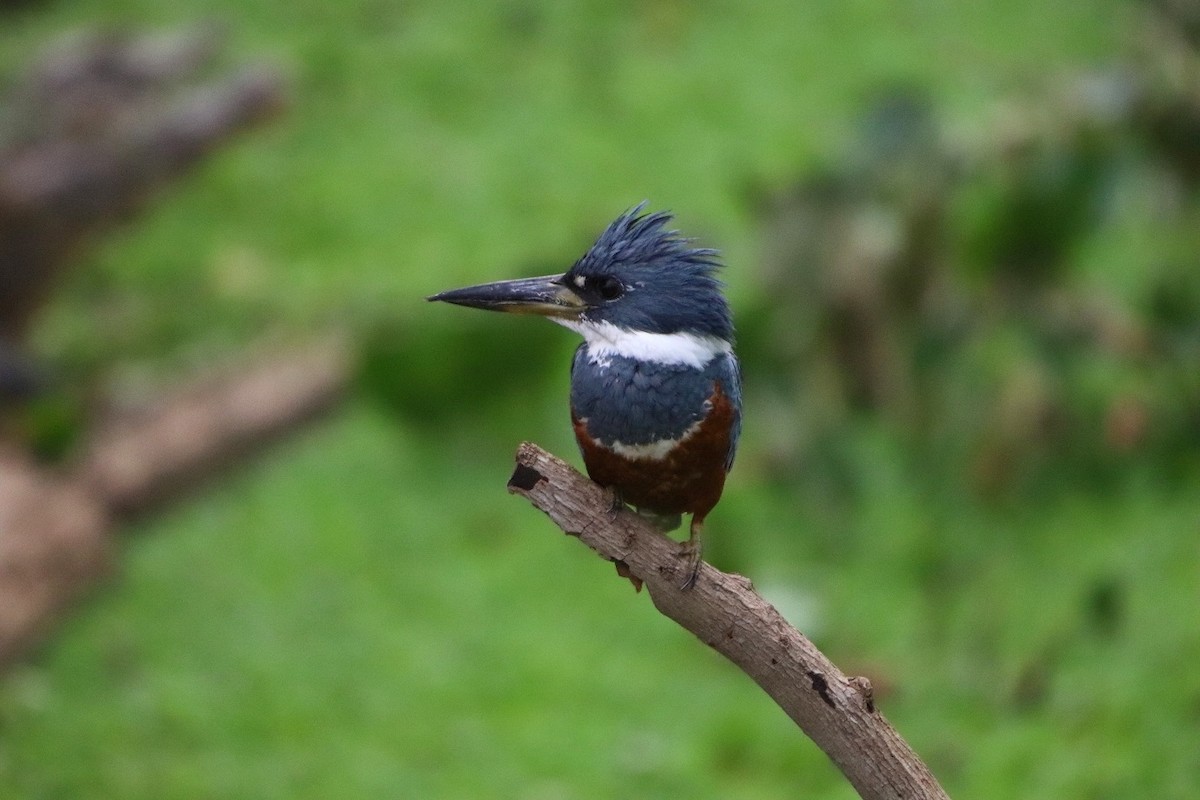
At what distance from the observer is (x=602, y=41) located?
758 centimetres

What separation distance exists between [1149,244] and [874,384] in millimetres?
1575

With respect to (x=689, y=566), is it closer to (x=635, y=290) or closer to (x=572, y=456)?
(x=635, y=290)

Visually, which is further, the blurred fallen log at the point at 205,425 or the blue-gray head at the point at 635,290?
the blurred fallen log at the point at 205,425

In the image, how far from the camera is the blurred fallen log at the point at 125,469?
4.57 meters

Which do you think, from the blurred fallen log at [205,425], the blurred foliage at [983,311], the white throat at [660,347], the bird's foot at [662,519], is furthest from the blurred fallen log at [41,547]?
the white throat at [660,347]

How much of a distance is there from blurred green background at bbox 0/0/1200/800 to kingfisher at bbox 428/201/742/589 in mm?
1819

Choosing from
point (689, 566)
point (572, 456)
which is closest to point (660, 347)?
point (689, 566)

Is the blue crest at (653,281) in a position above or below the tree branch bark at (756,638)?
above

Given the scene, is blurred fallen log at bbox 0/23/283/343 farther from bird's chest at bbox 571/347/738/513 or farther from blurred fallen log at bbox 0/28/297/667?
bird's chest at bbox 571/347/738/513

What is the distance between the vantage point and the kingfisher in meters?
2.23

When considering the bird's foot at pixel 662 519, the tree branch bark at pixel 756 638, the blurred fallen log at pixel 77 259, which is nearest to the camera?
the tree branch bark at pixel 756 638

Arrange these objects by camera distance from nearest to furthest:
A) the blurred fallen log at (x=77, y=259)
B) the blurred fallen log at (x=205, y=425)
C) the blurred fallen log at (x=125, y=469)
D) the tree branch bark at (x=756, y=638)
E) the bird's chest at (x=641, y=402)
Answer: the tree branch bark at (x=756, y=638) → the bird's chest at (x=641, y=402) → the blurred fallen log at (x=125, y=469) → the blurred fallen log at (x=77, y=259) → the blurred fallen log at (x=205, y=425)

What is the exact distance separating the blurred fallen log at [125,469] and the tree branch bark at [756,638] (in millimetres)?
2766

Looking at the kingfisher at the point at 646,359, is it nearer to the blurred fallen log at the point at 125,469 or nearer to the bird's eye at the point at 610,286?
the bird's eye at the point at 610,286
